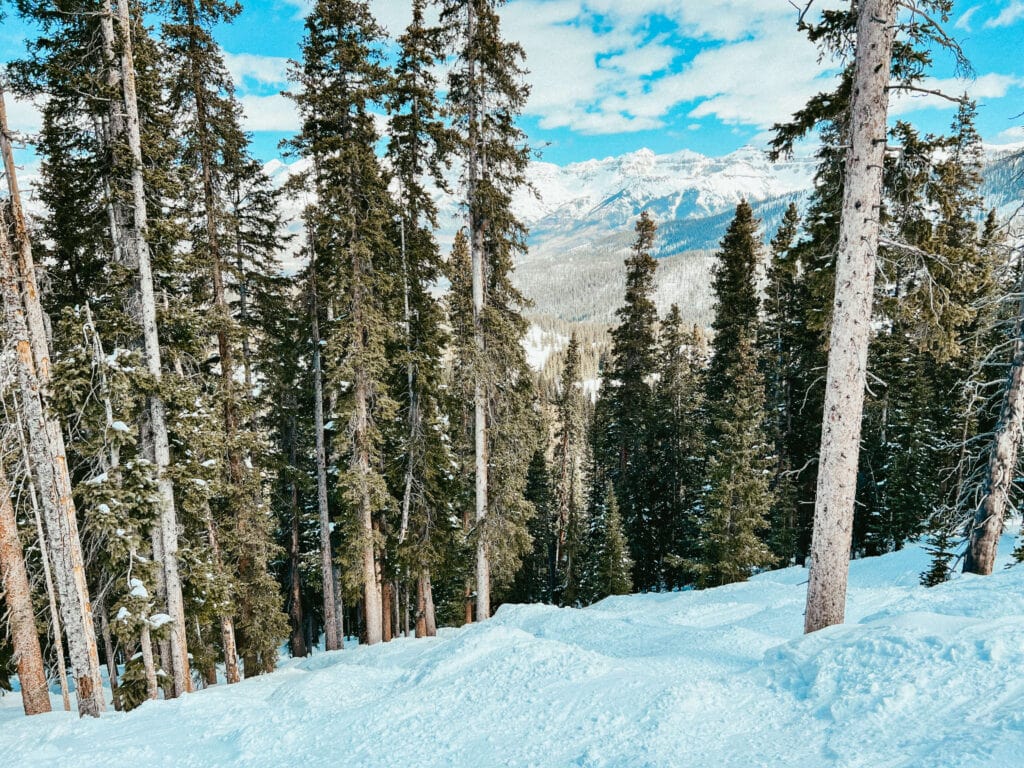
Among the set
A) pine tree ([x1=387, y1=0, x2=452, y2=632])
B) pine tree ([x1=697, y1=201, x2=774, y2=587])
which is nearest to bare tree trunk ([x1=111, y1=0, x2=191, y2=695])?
pine tree ([x1=387, y1=0, x2=452, y2=632])

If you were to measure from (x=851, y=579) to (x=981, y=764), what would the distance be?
13883 millimetres

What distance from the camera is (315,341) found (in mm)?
14750

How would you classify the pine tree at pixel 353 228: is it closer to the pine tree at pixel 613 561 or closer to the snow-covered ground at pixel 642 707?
the snow-covered ground at pixel 642 707

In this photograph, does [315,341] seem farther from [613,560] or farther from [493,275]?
[613,560]

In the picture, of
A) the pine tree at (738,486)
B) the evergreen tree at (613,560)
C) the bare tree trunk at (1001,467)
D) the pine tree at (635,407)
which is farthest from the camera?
the evergreen tree at (613,560)

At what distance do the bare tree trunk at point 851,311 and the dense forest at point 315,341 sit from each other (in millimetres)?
76

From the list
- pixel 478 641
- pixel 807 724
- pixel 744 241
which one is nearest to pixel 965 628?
pixel 807 724

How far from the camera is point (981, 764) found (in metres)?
3.26

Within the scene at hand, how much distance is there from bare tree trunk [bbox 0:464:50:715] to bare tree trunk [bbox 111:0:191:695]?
213 centimetres

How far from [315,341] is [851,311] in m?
12.9

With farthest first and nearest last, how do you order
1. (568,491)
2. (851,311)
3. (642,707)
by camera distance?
(568,491) → (851,311) → (642,707)

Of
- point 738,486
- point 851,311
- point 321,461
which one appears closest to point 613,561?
point 738,486

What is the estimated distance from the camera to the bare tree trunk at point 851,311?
20.4ft

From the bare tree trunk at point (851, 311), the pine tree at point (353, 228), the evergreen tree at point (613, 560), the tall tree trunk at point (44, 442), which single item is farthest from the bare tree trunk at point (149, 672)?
the evergreen tree at point (613, 560)
